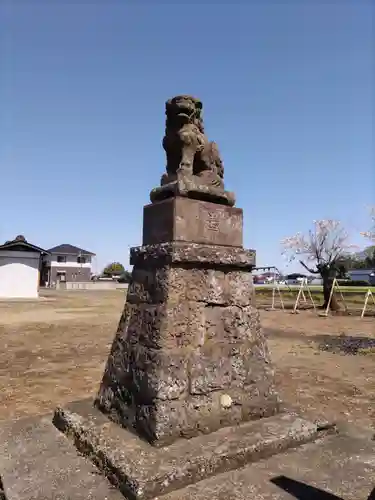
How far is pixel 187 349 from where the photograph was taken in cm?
300

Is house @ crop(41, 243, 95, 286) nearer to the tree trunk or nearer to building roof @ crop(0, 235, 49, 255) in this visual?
building roof @ crop(0, 235, 49, 255)

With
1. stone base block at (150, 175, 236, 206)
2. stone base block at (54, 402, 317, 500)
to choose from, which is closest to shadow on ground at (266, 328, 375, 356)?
stone base block at (54, 402, 317, 500)

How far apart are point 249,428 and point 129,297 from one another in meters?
1.59

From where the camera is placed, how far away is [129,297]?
11.4 ft

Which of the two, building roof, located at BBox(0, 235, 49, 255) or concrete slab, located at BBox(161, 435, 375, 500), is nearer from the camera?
concrete slab, located at BBox(161, 435, 375, 500)

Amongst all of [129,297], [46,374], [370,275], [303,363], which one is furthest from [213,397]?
[370,275]

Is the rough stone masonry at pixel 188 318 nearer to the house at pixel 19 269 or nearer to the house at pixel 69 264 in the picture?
the house at pixel 19 269

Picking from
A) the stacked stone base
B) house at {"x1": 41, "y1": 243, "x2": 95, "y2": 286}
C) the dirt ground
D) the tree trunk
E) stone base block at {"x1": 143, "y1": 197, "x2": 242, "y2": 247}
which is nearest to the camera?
the stacked stone base

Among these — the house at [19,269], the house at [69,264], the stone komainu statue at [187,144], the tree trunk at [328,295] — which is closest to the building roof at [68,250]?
the house at [69,264]

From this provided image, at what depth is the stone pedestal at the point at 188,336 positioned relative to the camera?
9.37ft

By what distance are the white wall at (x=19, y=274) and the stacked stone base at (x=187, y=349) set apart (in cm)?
2754

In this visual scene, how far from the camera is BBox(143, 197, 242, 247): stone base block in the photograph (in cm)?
317

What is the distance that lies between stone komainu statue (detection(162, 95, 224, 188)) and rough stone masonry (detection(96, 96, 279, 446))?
0.03ft

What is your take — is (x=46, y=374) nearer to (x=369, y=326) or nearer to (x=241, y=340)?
(x=241, y=340)
